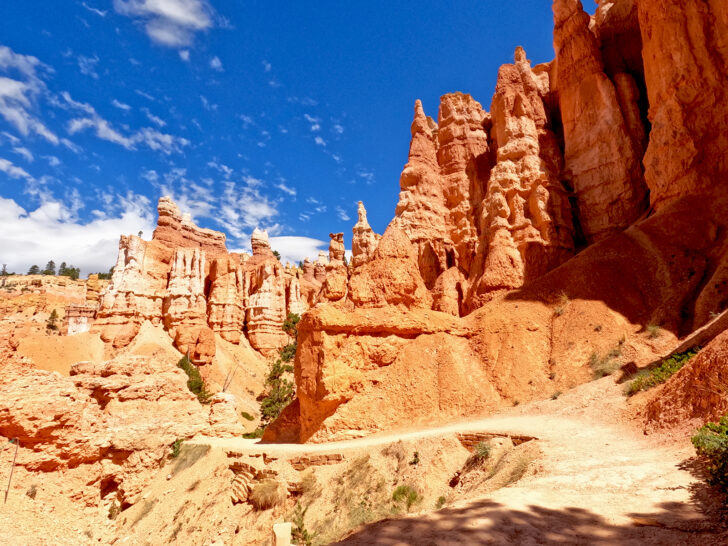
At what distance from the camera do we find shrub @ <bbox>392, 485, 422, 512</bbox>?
11.3 m

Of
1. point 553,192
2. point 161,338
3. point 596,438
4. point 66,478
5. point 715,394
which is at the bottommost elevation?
point 66,478

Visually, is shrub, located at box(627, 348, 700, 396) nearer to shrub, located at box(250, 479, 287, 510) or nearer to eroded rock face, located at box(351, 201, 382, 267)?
shrub, located at box(250, 479, 287, 510)

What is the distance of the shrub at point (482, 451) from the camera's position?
1114 centimetres

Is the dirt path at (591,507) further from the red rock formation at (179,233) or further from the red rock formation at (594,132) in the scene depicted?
the red rock formation at (179,233)

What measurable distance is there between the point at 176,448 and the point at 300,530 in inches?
397

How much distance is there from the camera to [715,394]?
8078 millimetres

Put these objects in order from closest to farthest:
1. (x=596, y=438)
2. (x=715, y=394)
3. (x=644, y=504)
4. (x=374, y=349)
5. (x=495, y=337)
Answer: (x=644, y=504)
(x=715, y=394)
(x=596, y=438)
(x=374, y=349)
(x=495, y=337)

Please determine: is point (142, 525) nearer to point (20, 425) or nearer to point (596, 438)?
point (20, 425)

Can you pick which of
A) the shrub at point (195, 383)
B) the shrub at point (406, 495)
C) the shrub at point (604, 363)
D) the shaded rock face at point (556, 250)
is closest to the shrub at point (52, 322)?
the shrub at point (195, 383)

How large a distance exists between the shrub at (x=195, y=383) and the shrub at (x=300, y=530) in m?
25.2

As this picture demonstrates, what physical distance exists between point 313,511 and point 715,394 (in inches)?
399

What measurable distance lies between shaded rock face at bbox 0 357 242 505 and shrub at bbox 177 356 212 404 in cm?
1529

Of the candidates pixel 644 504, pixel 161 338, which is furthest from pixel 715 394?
pixel 161 338

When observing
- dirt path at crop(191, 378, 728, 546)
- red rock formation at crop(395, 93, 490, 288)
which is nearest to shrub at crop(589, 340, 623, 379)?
dirt path at crop(191, 378, 728, 546)
